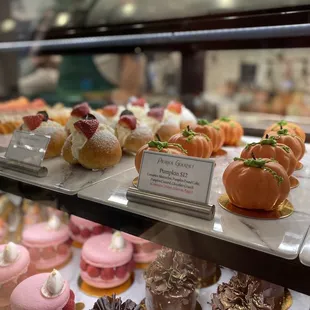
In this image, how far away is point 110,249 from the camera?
1.50m

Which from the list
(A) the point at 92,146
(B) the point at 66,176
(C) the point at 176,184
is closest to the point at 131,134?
(A) the point at 92,146

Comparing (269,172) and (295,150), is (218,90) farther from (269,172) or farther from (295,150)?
(269,172)

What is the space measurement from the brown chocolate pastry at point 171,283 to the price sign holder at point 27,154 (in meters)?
0.50

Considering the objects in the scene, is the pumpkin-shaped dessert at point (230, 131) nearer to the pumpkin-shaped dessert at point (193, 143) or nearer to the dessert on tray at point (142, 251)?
the pumpkin-shaped dessert at point (193, 143)

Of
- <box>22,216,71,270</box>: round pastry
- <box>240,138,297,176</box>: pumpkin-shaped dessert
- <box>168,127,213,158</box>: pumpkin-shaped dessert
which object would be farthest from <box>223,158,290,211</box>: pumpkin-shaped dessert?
<box>22,216,71,270</box>: round pastry

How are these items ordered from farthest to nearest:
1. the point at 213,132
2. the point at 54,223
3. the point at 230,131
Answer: the point at 54,223 < the point at 230,131 < the point at 213,132

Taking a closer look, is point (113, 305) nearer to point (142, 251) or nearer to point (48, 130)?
point (142, 251)

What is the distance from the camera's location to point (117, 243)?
1502mm

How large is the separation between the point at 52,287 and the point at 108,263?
331 millimetres

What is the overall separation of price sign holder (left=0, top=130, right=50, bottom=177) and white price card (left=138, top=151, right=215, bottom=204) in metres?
0.41

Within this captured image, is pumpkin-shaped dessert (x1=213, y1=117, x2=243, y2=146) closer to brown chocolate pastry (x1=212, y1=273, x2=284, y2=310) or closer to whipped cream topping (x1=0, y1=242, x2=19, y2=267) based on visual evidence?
brown chocolate pastry (x1=212, y1=273, x2=284, y2=310)

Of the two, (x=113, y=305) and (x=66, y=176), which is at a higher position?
(x=66, y=176)

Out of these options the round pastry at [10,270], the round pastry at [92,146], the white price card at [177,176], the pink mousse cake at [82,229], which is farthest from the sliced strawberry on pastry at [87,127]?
the pink mousse cake at [82,229]

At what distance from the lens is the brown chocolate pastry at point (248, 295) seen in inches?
38.2
